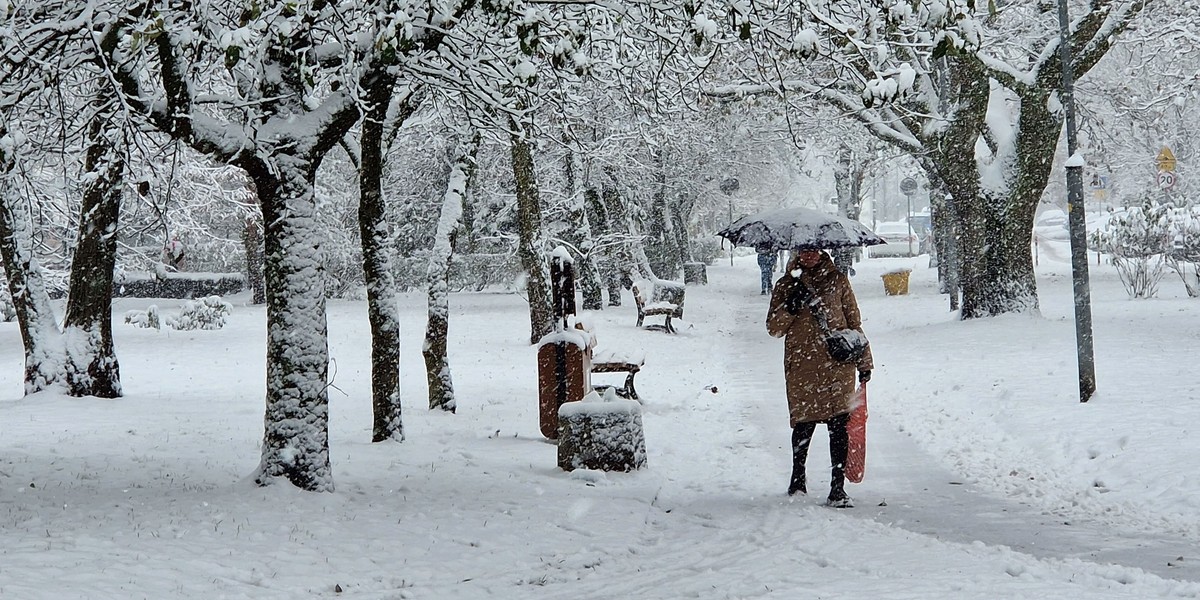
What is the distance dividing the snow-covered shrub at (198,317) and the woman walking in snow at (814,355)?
2018 centimetres

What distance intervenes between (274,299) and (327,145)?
44.5 inches

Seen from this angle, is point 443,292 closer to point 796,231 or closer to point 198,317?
point 796,231

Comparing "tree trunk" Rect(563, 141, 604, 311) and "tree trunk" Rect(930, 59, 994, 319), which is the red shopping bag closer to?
"tree trunk" Rect(930, 59, 994, 319)

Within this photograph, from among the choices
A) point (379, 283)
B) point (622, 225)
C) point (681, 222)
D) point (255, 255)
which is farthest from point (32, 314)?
point (681, 222)

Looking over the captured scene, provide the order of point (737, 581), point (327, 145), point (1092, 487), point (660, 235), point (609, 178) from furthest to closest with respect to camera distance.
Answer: point (660, 235) → point (609, 178) → point (1092, 487) → point (327, 145) → point (737, 581)

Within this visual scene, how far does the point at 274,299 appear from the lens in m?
7.26

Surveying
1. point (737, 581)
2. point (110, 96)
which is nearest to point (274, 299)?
point (110, 96)

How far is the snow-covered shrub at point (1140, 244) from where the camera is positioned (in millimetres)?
23859

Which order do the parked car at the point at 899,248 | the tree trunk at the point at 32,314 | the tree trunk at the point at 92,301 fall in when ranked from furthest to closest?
1. the parked car at the point at 899,248
2. the tree trunk at the point at 32,314
3. the tree trunk at the point at 92,301

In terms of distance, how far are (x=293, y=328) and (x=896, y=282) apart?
27.1 m

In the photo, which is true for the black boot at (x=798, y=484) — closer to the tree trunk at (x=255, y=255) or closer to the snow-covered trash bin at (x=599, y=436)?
the snow-covered trash bin at (x=599, y=436)

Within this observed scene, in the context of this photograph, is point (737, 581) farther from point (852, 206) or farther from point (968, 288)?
point (852, 206)

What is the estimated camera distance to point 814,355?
25.5 feet

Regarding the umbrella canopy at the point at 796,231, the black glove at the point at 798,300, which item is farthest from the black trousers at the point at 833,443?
the umbrella canopy at the point at 796,231
